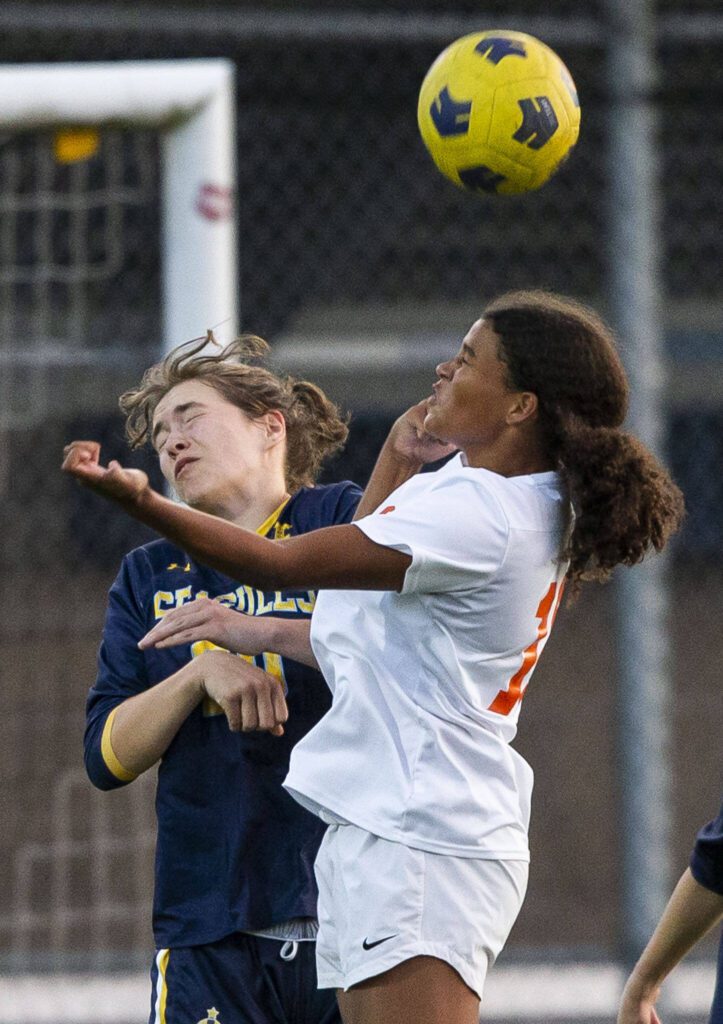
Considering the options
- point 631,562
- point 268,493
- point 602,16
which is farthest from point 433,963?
point 602,16

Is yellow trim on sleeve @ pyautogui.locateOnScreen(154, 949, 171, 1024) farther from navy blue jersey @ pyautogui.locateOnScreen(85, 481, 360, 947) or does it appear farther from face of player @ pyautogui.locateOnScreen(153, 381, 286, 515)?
face of player @ pyautogui.locateOnScreen(153, 381, 286, 515)

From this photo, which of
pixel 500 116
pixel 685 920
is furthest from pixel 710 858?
pixel 500 116

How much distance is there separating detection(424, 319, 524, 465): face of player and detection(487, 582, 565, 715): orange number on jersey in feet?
0.74

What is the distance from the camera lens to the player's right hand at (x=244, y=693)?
2.09 meters

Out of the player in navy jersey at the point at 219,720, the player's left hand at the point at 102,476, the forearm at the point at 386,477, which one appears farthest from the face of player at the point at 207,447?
the player's left hand at the point at 102,476

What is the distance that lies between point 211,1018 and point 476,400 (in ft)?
3.11

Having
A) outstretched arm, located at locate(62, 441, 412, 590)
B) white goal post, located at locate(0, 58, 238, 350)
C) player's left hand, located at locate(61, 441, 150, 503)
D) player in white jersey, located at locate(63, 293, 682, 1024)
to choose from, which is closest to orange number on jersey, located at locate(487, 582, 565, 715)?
player in white jersey, located at locate(63, 293, 682, 1024)

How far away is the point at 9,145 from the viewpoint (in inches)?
204

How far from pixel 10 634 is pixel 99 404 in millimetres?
1435

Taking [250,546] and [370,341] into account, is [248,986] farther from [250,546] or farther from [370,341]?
[370,341]

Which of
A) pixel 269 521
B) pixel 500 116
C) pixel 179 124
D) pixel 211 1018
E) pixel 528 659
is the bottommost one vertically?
pixel 211 1018

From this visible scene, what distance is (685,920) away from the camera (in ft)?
6.76

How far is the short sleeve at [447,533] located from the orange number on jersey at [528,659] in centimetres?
16

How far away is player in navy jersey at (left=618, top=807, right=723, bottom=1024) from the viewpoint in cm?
201
